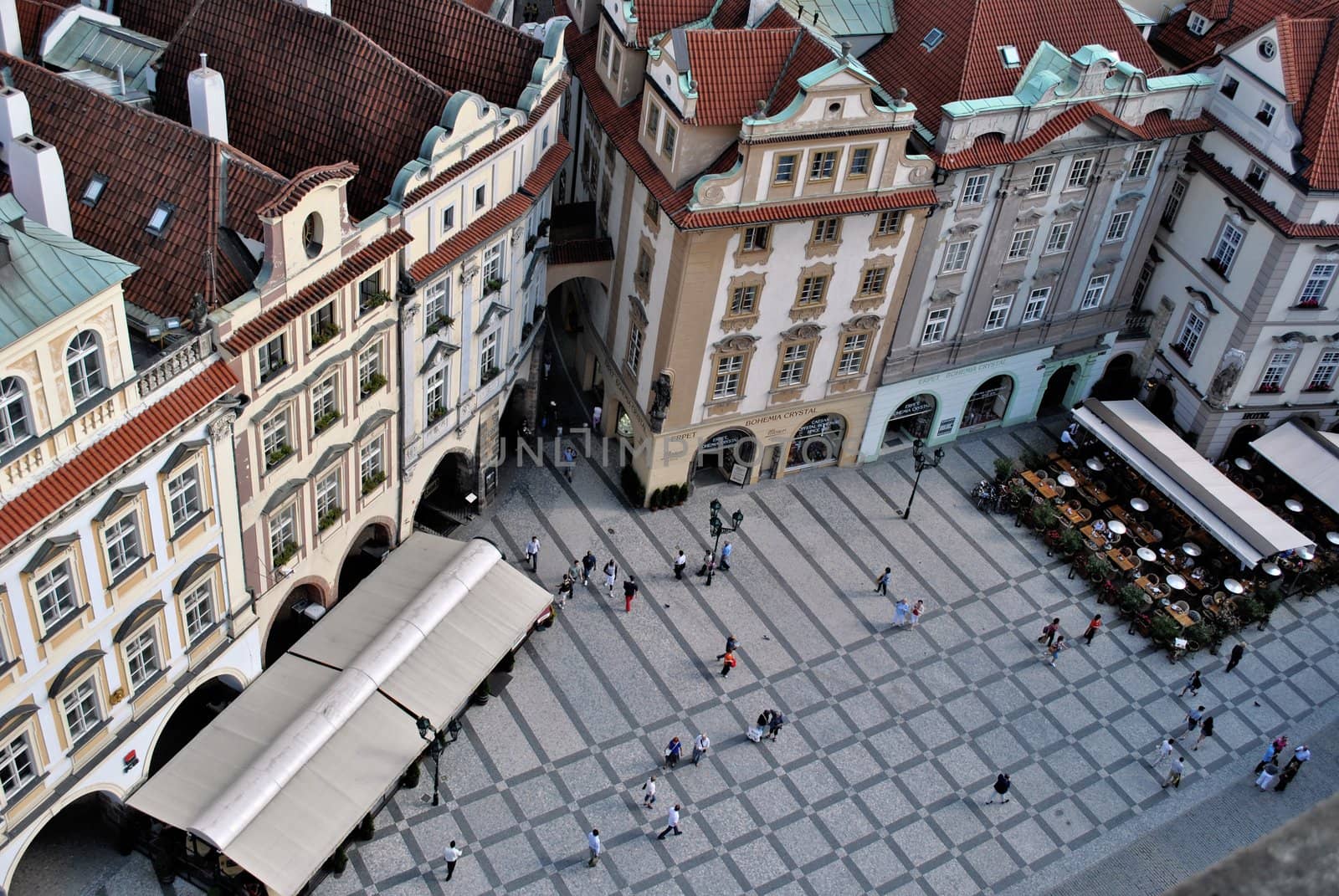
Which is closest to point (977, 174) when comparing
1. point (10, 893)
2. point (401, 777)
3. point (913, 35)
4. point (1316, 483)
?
point (913, 35)

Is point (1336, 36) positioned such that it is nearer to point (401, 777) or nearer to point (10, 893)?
point (401, 777)

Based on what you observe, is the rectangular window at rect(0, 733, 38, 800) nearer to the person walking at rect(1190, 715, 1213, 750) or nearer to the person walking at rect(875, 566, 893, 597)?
the person walking at rect(875, 566, 893, 597)

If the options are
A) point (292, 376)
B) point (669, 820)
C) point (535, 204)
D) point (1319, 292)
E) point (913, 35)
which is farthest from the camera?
point (1319, 292)

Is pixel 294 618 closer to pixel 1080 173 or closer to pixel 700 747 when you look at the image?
pixel 700 747

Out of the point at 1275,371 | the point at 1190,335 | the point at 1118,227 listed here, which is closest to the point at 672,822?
the point at 1118,227

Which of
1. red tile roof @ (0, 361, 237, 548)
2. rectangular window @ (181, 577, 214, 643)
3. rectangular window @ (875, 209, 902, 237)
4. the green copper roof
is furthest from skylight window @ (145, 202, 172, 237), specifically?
rectangular window @ (875, 209, 902, 237)

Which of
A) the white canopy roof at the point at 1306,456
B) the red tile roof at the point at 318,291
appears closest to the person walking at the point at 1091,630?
the white canopy roof at the point at 1306,456
